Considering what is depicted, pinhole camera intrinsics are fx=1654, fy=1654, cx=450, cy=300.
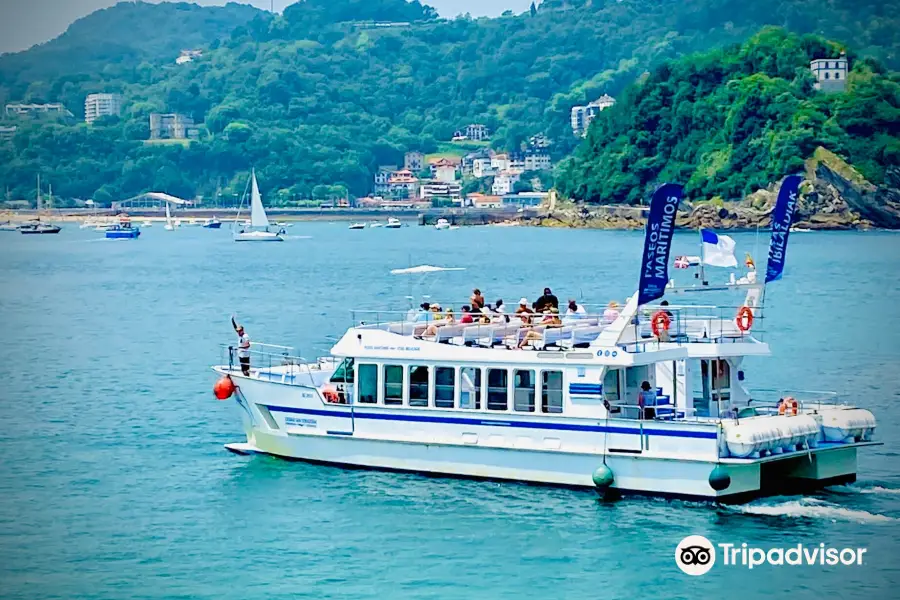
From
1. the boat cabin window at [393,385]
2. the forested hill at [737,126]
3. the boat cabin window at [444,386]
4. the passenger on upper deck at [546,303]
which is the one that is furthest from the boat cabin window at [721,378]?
the forested hill at [737,126]

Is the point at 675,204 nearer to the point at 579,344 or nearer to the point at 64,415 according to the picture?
the point at 579,344

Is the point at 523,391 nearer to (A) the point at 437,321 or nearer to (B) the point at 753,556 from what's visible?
(A) the point at 437,321

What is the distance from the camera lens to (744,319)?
96.9 feet

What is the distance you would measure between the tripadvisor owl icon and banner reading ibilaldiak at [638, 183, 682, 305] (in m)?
4.43

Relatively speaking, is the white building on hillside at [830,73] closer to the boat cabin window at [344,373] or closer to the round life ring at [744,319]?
the round life ring at [744,319]

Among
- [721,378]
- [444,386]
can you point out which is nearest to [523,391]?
[444,386]

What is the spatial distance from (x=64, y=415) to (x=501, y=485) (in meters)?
14.7

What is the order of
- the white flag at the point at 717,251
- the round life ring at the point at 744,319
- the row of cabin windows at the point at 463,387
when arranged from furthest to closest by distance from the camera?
the white flag at the point at 717,251 < the round life ring at the point at 744,319 < the row of cabin windows at the point at 463,387

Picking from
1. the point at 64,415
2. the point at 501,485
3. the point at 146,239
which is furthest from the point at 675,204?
the point at 146,239

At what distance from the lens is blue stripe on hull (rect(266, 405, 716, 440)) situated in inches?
1060

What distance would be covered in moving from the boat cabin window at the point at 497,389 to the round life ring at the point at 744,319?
Result: 4.35m

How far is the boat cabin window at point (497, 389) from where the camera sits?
2886 centimetres

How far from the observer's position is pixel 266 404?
3109 cm

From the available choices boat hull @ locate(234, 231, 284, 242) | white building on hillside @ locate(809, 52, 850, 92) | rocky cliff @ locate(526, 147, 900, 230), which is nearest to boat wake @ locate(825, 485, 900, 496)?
rocky cliff @ locate(526, 147, 900, 230)
